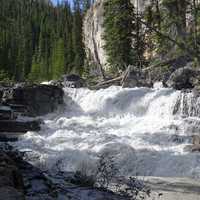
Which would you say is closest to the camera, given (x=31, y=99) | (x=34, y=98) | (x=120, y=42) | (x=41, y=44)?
(x=31, y=99)

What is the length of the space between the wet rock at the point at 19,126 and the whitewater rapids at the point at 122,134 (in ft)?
1.65

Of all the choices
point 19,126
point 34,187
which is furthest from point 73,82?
point 34,187

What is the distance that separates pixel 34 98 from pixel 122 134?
11883mm

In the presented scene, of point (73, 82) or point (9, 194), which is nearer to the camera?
point (9, 194)

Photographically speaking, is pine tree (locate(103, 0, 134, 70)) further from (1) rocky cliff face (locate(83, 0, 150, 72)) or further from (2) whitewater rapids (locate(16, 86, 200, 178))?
(1) rocky cliff face (locate(83, 0, 150, 72))

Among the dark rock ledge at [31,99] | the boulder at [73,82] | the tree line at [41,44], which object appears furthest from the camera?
the tree line at [41,44]

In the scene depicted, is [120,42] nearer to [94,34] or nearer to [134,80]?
[134,80]

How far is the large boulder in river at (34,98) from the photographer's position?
1246 inches

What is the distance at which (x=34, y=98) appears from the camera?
105 feet

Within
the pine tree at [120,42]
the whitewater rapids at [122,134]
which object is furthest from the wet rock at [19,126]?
the pine tree at [120,42]

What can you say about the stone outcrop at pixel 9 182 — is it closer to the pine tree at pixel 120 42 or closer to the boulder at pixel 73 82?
the boulder at pixel 73 82

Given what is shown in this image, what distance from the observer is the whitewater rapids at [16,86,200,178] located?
15.8 meters

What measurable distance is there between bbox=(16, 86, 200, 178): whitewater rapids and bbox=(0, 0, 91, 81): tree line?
33.5m

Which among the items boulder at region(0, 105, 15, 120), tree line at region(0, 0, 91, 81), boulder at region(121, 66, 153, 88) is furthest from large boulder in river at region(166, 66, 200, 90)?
tree line at region(0, 0, 91, 81)
